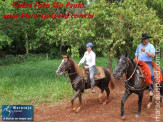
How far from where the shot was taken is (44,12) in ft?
42.8

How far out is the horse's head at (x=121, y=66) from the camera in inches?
243

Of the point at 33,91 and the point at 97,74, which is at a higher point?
the point at 97,74

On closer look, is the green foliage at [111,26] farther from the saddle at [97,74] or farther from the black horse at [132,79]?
the black horse at [132,79]

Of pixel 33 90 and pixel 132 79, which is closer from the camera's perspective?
pixel 132 79

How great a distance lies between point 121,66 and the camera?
6.24 meters

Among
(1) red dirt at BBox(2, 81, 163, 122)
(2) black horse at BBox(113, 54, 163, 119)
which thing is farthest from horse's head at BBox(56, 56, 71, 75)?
(2) black horse at BBox(113, 54, 163, 119)

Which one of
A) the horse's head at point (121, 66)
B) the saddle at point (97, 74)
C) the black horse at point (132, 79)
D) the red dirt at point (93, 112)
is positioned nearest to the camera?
the horse's head at point (121, 66)

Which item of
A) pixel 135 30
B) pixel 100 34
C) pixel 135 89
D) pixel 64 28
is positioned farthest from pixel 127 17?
pixel 135 89

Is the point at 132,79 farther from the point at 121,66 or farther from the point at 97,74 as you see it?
the point at 97,74

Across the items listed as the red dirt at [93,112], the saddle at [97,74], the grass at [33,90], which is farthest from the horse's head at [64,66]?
the grass at [33,90]

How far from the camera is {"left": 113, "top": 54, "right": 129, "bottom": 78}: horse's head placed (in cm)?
616

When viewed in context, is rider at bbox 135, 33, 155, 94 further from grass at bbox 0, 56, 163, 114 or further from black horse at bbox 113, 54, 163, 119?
grass at bbox 0, 56, 163, 114

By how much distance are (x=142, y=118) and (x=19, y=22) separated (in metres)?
9.29

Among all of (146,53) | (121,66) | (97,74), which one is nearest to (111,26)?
(97,74)
